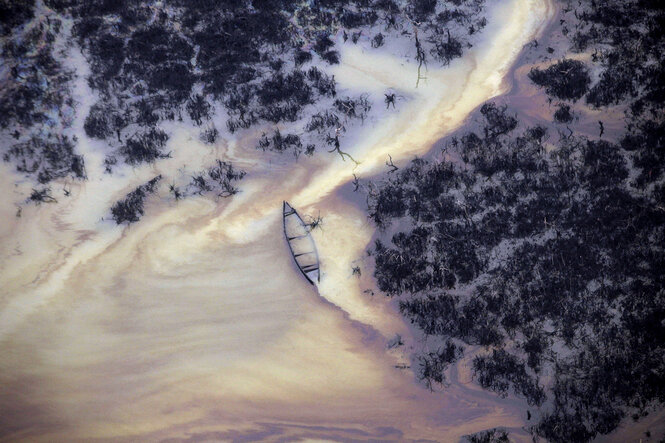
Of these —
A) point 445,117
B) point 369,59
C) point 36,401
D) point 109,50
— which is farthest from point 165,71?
point 36,401

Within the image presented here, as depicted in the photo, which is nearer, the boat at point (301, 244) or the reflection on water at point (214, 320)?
the reflection on water at point (214, 320)

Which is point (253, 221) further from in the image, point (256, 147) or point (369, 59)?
point (369, 59)

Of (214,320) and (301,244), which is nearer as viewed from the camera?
(214,320)

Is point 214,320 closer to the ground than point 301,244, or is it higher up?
closer to the ground

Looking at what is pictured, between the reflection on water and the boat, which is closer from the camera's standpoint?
the reflection on water
